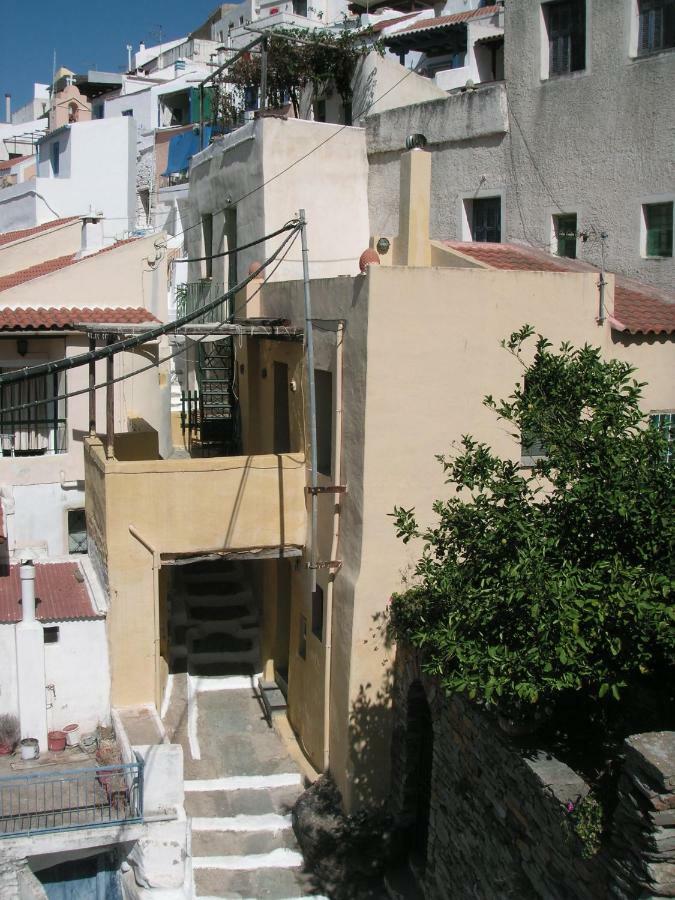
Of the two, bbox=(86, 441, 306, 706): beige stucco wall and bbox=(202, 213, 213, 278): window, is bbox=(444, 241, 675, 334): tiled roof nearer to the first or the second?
bbox=(86, 441, 306, 706): beige stucco wall

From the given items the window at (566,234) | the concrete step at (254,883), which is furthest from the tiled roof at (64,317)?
the concrete step at (254,883)

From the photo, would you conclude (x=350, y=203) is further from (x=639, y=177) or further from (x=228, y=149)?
(x=639, y=177)

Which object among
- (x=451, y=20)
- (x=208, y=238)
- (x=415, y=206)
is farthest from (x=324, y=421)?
(x=451, y=20)

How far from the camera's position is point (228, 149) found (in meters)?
20.6

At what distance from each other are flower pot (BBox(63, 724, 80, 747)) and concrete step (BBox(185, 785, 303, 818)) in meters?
1.84

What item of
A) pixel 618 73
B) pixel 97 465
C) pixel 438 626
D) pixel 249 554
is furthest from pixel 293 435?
pixel 618 73

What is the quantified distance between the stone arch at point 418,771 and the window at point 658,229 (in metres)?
8.29

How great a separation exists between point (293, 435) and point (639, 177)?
23.3 ft

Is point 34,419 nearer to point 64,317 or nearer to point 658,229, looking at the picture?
point 64,317

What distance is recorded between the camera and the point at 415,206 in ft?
49.3

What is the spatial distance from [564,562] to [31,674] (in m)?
8.44

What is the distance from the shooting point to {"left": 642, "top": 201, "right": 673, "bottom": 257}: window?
617 inches

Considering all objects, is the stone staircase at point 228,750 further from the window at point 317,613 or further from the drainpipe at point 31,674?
the drainpipe at point 31,674

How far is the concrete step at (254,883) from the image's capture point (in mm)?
12961
